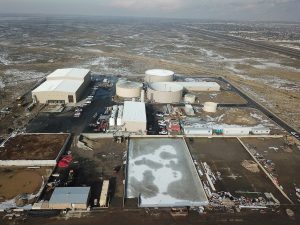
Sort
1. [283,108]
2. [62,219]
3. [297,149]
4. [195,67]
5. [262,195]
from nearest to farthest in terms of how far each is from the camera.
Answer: [62,219] < [262,195] < [297,149] < [283,108] < [195,67]

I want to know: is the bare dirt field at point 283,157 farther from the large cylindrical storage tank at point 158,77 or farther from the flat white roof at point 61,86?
the flat white roof at point 61,86

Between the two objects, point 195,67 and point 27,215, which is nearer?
point 27,215

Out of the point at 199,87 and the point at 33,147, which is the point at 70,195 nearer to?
the point at 33,147

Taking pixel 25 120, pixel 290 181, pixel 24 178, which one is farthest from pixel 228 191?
pixel 25 120

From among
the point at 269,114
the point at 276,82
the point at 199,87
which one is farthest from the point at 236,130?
the point at 276,82

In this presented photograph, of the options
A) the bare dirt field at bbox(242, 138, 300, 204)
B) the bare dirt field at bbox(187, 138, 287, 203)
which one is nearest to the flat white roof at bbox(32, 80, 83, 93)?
the bare dirt field at bbox(187, 138, 287, 203)

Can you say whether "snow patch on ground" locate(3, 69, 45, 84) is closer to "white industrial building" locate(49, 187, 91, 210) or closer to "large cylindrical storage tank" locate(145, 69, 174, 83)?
"large cylindrical storage tank" locate(145, 69, 174, 83)

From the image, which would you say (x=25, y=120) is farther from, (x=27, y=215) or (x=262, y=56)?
(x=262, y=56)
